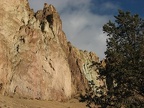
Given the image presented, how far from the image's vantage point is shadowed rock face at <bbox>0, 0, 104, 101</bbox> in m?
60.8

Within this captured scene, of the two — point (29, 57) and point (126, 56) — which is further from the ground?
point (29, 57)

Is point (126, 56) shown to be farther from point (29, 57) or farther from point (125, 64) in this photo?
point (29, 57)

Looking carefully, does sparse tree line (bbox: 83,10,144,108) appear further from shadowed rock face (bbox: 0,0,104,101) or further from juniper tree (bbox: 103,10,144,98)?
shadowed rock face (bbox: 0,0,104,101)

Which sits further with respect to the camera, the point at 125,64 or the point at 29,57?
the point at 29,57

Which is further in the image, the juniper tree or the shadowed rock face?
the shadowed rock face

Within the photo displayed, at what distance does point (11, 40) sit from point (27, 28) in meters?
5.46

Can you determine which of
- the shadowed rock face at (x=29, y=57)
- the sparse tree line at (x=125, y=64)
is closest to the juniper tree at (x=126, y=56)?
the sparse tree line at (x=125, y=64)

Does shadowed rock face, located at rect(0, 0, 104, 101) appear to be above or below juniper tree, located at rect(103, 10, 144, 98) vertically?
above

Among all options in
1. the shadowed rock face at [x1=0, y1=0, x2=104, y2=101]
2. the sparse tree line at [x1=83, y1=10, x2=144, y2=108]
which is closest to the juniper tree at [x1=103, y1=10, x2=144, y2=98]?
the sparse tree line at [x1=83, y1=10, x2=144, y2=108]

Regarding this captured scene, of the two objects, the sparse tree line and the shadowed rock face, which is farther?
the shadowed rock face

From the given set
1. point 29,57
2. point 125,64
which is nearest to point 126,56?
point 125,64

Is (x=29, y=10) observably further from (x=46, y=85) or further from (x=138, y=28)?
(x=138, y=28)

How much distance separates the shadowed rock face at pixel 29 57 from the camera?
60.8 m

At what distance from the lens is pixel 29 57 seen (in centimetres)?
6612
